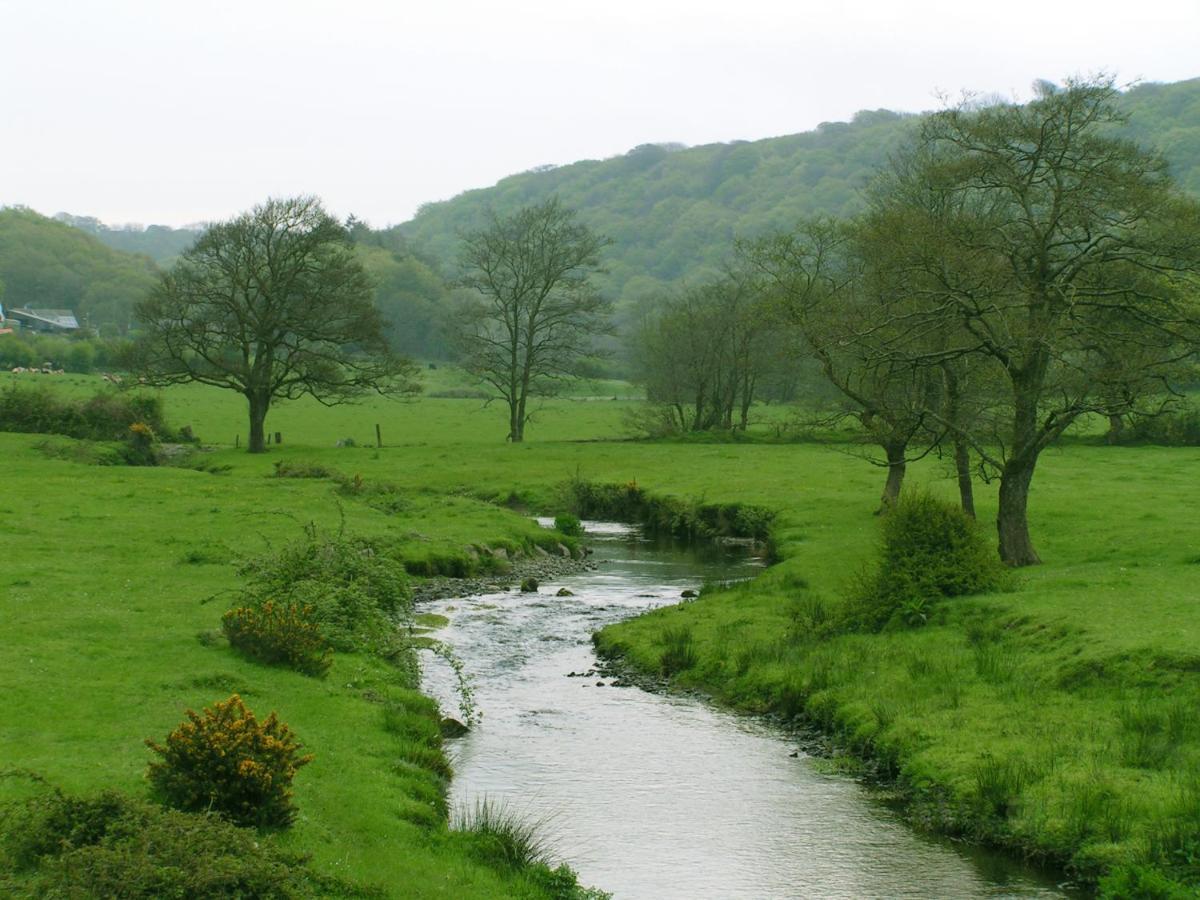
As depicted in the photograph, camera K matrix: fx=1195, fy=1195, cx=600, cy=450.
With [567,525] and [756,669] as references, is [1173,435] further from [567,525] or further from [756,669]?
[756,669]

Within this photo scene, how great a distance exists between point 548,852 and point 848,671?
9095mm

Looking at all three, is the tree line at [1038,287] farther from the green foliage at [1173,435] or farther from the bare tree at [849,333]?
the green foliage at [1173,435]

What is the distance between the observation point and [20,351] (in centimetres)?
10300

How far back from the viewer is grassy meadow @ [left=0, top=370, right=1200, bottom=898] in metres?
14.0

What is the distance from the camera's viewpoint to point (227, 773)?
12.1 meters

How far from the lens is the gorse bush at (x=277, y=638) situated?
19188mm

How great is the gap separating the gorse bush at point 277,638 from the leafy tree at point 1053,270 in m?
14.3

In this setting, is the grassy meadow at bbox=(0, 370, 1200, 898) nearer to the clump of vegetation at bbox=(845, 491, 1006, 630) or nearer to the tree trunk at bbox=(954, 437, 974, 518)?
the clump of vegetation at bbox=(845, 491, 1006, 630)

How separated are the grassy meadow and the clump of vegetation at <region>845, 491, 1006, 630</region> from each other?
743 mm

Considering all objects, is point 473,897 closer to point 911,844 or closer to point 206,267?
point 911,844

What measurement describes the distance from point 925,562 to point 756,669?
194 inches

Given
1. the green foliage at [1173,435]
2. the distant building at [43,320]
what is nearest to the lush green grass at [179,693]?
the green foliage at [1173,435]

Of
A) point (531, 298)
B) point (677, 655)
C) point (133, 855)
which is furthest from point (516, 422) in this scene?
point (133, 855)

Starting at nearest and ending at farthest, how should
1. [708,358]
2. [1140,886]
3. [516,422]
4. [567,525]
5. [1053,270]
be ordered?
[1140,886]
[1053,270]
[567,525]
[708,358]
[516,422]
